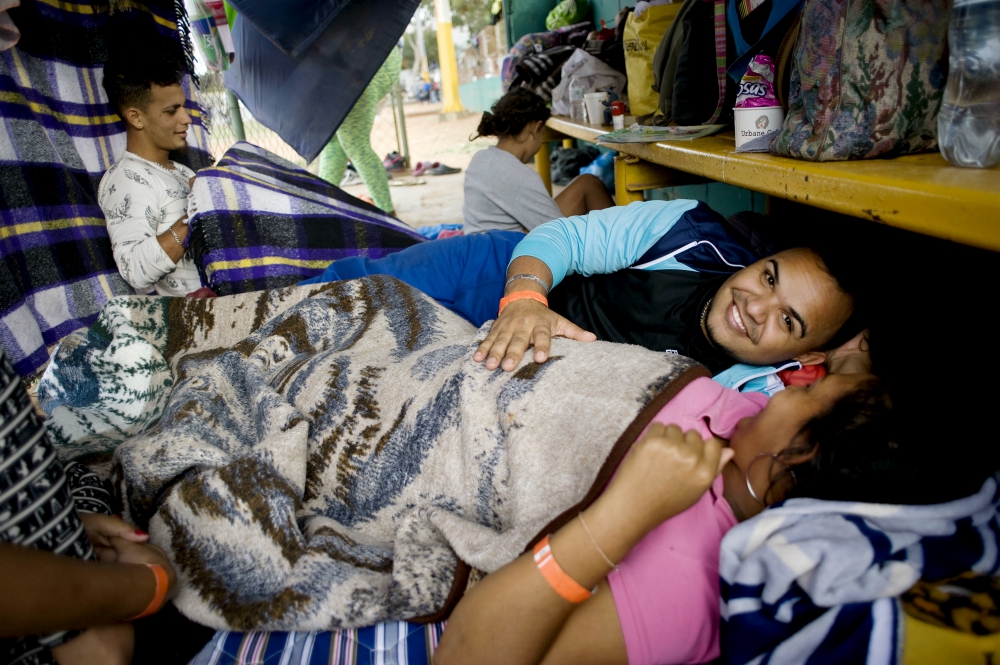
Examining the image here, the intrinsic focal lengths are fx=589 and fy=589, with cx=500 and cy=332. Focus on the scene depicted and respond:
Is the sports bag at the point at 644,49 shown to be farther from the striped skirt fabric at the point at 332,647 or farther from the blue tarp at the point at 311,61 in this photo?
the striped skirt fabric at the point at 332,647

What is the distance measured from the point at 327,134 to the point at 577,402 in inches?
104

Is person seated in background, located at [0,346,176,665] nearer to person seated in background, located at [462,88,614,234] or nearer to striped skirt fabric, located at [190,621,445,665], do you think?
striped skirt fabric, located at [190,621,445,665]

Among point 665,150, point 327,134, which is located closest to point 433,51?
point 327,134

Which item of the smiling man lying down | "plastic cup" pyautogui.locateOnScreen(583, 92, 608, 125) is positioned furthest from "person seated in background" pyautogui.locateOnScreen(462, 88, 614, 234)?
the smiling man lying down

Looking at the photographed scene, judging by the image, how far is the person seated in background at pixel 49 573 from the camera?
0.73m

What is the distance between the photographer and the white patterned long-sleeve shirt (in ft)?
7.08

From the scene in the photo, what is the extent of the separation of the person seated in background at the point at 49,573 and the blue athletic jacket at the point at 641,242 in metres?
1.12

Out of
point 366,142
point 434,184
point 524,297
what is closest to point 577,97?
point 366,142

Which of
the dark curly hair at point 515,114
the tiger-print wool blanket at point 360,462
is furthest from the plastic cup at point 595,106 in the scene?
the tiger-print wool blanket at point 360,462

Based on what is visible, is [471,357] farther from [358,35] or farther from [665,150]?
[358,35]

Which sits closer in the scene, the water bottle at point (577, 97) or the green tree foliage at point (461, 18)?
the water bottle at point (577, 97)

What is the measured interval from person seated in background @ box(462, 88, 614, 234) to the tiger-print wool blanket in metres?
1.48

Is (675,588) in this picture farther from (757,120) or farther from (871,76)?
(757,120)

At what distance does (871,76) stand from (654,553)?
33.6 inches
